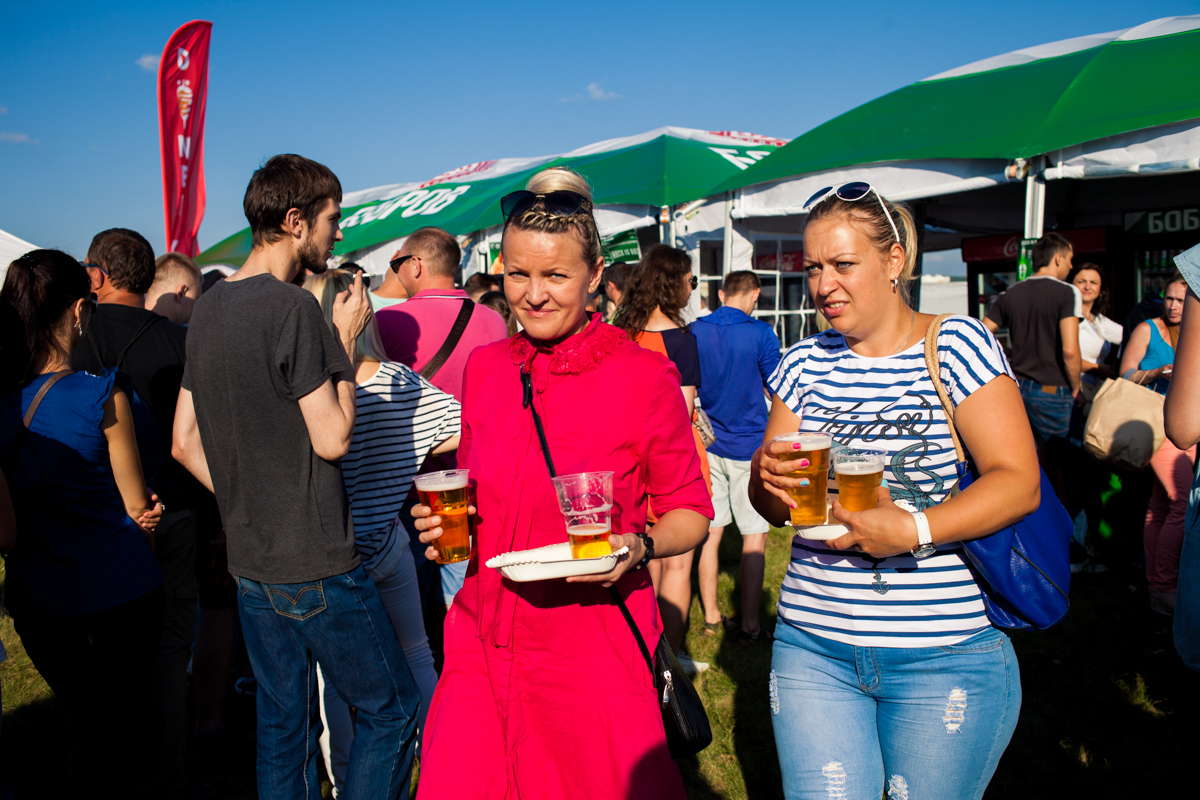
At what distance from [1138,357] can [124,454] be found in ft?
19.9

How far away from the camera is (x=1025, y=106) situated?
669cm

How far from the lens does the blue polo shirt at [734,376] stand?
188 inches

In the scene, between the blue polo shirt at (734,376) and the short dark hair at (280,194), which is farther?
the blue polo shirt at (734,376)

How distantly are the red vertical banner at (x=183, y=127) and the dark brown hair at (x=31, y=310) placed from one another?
12063 mm

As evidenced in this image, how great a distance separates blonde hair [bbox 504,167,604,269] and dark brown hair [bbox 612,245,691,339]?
2.34 meters

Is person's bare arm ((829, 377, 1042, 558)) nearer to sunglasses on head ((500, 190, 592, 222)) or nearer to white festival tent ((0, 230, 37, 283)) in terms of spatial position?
sunglasses on head ((500, 190, 592, 222))

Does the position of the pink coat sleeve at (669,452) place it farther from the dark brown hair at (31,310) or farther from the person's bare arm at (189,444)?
the dark brown hair at (31,310)

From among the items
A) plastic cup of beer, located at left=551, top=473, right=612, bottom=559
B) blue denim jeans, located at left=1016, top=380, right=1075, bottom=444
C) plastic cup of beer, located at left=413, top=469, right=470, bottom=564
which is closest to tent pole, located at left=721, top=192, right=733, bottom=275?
blue denim jeans, located at left=1016, top=380, right=1075, bottom=444

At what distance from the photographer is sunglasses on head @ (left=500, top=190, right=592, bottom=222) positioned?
73.1 inches

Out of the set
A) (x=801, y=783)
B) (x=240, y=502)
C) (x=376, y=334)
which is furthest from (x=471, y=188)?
(x=801, y=783)

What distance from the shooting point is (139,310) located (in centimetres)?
354

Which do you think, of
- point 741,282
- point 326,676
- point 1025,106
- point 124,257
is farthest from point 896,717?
point 1025,106

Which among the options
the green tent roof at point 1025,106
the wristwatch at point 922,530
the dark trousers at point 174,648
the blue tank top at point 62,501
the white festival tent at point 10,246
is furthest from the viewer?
the white festival tent at point 10,246

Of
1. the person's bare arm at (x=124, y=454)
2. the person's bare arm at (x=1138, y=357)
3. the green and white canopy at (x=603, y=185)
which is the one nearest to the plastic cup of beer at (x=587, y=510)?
the person's bare arm at (x=124, y=454)
